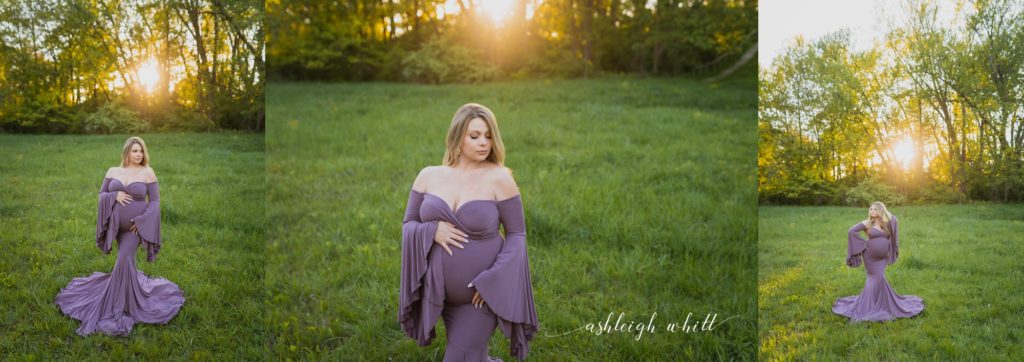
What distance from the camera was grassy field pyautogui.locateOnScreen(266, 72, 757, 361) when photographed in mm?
5012

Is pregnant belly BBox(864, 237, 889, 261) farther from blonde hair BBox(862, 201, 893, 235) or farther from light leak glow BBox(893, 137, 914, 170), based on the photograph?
light leak glow BBox(893, 137, 914, 170)

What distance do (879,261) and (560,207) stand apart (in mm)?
3034

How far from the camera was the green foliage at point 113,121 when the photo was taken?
4.59 metres

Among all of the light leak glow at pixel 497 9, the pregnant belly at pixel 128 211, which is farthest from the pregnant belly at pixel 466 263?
the light leak glow at pixel 497 9

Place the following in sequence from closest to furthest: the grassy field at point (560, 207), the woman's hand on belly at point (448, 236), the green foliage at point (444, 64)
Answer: the woman's hand on belly at point (448, 236) → the grassy field at point (560, 207) → the green foliage at point (444, 64)

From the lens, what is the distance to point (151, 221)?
172 inches

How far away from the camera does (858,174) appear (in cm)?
473

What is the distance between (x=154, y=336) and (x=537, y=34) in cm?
690

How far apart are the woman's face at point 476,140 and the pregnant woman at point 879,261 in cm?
277

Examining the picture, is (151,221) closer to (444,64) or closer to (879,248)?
(879,248)

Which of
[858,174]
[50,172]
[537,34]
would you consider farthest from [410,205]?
[537,34]

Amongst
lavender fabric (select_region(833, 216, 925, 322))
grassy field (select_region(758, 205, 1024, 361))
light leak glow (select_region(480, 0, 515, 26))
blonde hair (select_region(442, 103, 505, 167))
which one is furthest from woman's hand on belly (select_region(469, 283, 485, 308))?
light leak glow (select_region(480, 0, 515, 26))

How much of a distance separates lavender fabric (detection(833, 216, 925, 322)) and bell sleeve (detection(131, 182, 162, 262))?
4748mm

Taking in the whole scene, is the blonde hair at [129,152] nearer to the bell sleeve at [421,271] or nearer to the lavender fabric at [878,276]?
the bell sleeve at [421,271]
